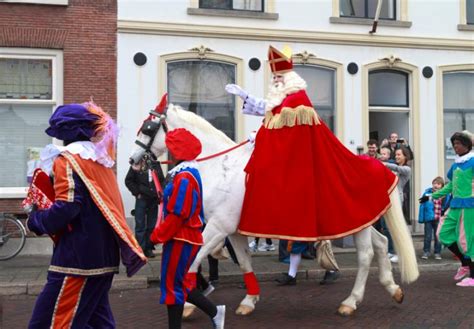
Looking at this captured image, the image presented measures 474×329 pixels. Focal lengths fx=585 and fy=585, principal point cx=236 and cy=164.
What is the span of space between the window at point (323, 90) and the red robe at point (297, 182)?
6.88m

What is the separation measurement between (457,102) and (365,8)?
3.22 m

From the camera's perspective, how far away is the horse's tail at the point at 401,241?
22.4 feet

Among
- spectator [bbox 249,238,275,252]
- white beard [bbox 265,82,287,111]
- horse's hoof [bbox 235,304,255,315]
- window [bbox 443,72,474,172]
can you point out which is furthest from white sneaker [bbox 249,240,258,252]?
window [bbox 443,72,474,172]

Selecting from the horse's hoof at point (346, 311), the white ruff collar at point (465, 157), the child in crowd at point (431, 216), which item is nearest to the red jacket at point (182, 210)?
the horse's hoof at point (346, 311)

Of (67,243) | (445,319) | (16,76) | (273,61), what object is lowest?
(445,319)

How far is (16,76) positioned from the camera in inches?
458

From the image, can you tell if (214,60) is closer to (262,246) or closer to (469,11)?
Answer: (262,246)

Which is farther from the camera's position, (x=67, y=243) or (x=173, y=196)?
(x=173, y=196)

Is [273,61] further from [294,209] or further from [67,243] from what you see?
[67,243]

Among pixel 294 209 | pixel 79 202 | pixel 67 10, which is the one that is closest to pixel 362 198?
pixel 294 209

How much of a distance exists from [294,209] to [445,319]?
196 cm

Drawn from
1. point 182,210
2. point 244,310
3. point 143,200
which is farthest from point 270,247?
point 182,210

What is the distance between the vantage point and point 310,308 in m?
6.81

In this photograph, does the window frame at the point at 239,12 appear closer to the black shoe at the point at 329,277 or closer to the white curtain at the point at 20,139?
the white curtain at the point at 20,139
